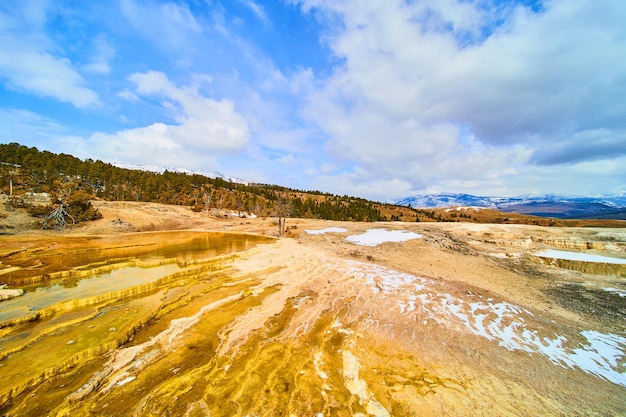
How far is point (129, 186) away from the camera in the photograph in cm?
8238

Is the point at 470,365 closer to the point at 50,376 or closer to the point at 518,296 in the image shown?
the point at 518,296

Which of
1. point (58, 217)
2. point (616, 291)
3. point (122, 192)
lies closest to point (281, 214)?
point (58, 217)

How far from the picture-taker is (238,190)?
109000 mm

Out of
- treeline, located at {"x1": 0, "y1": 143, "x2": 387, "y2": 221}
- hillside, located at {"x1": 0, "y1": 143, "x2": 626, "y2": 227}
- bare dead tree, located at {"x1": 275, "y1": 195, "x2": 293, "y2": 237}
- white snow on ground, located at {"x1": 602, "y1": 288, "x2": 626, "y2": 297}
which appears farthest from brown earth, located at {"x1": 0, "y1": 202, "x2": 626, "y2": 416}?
treeline, located at {"x1": 0, "y1": 143, "x2": 387, "y2": 221}

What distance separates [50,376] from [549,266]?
27.8 m

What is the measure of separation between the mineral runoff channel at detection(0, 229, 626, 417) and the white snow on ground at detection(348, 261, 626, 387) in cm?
6

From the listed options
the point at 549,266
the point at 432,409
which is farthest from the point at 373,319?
the point at 549,266

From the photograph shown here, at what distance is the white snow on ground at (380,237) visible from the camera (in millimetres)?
29047

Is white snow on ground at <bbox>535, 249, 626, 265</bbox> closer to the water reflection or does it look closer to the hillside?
the water reflection

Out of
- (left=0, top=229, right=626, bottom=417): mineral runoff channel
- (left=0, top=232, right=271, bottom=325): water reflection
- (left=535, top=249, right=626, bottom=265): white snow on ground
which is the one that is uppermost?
(left=535, top=249, right=626, bottom=265): white snow on ground

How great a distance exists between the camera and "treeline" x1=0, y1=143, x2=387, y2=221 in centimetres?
5816

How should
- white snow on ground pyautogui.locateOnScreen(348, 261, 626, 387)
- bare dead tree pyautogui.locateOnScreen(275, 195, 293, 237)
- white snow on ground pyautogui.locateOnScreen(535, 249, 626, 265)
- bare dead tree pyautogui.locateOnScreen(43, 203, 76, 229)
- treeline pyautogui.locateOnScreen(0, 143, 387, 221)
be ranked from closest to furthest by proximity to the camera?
white snow on ground pyautogui.locateOnScreen(348, 261, 626, 387) → white snow on ground pyautogui.locateOnScreen(535, 249, 626, 265) → bare dead tree pyautogui.locateOnScreen(43, 203, 76, 229) → bare dead tree pyautogui.locateOnScreen(275, 195, 293, 237) → treeline pyautogui.locateOnScreen(0, 143, 387, 221)

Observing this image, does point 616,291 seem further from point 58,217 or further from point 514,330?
point 58,217

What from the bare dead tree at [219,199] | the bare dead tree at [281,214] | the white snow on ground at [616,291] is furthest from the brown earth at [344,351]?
the bare dead tree at [219,199]
